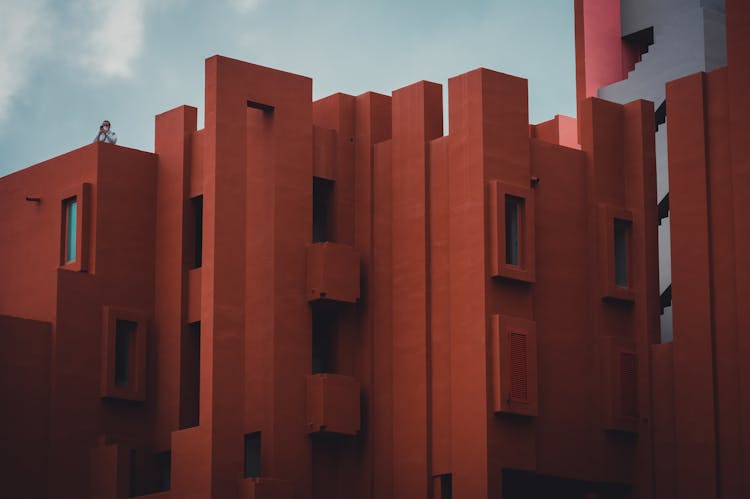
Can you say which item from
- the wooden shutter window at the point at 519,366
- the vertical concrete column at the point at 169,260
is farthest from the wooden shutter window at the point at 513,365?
the vertical concrete column at the point at 169,260

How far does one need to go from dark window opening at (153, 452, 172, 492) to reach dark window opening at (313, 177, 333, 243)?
6473mm

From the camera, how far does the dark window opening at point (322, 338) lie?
1580 inches

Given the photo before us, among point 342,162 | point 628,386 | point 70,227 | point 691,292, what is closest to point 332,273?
point 342,162

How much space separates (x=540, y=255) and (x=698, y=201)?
381cm

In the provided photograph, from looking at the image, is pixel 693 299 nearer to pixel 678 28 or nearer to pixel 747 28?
pixel 747 28

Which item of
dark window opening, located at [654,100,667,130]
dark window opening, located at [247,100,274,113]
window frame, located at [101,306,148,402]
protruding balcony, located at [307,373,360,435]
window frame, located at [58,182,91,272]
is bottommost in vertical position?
protruding balcony, located at [307,373,360,435]

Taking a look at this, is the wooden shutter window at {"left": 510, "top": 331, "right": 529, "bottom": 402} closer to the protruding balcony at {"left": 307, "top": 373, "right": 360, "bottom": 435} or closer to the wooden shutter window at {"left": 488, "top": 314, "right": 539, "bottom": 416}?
the wooden shutter window at {"left": 488, "top": 314, "right": 539, "bottom": 416}

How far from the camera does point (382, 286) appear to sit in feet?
130

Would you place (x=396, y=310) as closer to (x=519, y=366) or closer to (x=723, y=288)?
(x=519, y=366)

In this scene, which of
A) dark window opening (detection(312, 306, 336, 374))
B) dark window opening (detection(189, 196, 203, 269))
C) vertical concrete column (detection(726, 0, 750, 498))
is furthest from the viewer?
dark window opening (detection(189, 196, 203, 269))

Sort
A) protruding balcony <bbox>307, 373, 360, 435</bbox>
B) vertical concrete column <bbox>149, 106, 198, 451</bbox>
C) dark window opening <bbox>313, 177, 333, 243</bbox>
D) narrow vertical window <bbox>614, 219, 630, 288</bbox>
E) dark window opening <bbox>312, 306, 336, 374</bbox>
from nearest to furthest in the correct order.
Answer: protruding balcony <bbox>307, 373, 360, 435</bbox> → narrow vertical window <bbox>614, 219, 630, 288</bbox> → dark window opening <bbox>312, 306, 336, 374</bbox> → vertical concrete column <bbox>149, 106, 198, 451</bbox> → dark window opening <bbox>313, 177, 333, 243</bbox>

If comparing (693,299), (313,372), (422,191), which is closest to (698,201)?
(693,299)

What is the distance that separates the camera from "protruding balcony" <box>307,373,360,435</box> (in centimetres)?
3816

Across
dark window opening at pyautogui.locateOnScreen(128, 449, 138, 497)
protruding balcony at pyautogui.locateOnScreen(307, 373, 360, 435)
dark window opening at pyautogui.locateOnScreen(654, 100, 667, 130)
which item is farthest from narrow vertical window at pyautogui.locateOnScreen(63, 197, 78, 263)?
dark window opening at pyautogui.locateOnScreen(654, 100, 667, 130)
